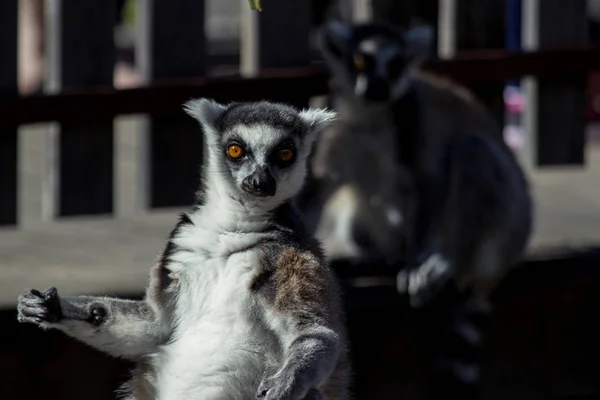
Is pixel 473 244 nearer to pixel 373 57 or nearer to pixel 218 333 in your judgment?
pixel 373 57

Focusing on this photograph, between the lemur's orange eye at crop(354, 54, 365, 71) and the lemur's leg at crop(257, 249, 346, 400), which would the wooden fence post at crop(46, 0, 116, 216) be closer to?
Answer: the lemur's orange eye at crop(354, 54, 365, 71)

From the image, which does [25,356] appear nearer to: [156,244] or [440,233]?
[156,244]

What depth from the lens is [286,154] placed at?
3201mm

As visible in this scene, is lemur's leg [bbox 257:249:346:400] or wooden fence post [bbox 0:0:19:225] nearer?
lemur's leg [bbox 257:249:346:400]

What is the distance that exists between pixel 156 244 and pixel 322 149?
2.85 feet

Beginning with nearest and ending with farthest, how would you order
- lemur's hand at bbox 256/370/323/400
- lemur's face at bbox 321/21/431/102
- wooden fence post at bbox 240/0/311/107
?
lemur's hand at bbox 256/370/323/400 → wooden fence post at bbox 240/0/311/107 → lemur's face at bbox 321/21/431/102

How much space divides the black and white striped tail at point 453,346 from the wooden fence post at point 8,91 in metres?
1.82

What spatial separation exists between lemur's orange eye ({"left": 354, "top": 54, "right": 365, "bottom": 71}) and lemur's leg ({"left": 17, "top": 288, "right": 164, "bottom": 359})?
11.1ft

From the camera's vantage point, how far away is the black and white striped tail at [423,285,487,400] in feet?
20.1

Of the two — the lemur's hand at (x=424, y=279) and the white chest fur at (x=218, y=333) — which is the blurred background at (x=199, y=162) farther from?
the white chest fur at (x=218, y=333)

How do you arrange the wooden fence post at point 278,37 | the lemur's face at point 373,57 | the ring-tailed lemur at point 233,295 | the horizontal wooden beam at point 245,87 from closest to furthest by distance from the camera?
the ring-tailed lemur at point 233,295, the horizontal wooden beam at point 245,87, the wooden fence post at point 278,37, the lemur's face at point 373,57

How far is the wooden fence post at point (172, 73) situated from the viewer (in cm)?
602

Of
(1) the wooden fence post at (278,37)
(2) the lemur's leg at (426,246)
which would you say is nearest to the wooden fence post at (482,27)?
(2) the lemur's leg at (426,246)

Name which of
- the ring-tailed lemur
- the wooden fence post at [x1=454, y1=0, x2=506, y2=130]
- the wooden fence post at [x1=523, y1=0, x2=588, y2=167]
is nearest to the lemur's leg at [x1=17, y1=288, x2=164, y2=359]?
the ring-tailed lemur
